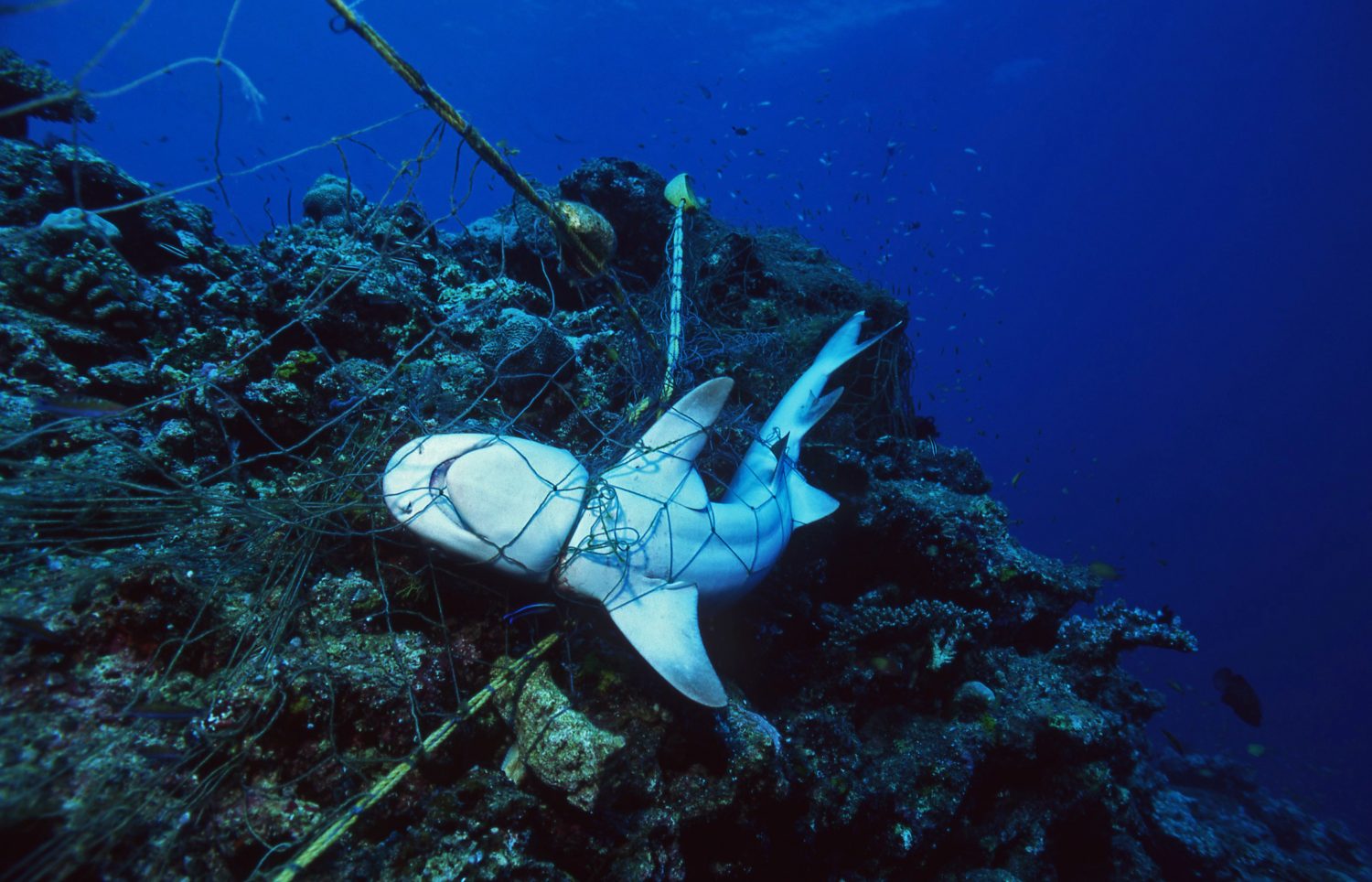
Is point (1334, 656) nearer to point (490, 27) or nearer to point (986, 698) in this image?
point (986, 698)

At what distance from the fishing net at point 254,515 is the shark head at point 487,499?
0.17 metres

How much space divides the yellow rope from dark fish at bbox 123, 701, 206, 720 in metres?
0.74

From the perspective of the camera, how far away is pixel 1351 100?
64438 mm

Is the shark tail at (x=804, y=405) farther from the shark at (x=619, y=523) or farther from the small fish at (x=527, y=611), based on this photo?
the small fish at (x=527, y=611)

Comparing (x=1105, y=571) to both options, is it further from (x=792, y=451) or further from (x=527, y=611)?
(x=527, y=611)

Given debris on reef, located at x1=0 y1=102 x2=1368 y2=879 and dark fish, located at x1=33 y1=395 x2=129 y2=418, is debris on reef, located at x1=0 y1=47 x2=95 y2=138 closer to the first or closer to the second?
debris on reef, located at x1=0 y1=102 x2=1368 y2=879

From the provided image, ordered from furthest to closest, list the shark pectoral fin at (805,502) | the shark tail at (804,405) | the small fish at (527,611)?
the shark tail at (804,405) < the shark pectoral fin at (805,502) < the small fish at (527,611)

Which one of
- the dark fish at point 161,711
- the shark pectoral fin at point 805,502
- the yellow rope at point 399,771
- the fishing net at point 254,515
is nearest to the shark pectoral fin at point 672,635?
the fishing net at point 254,515

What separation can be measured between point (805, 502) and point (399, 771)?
3.43 meters

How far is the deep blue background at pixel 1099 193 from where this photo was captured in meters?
58.3

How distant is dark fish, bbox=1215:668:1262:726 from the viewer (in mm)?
9250

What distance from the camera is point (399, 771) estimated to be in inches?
95.6

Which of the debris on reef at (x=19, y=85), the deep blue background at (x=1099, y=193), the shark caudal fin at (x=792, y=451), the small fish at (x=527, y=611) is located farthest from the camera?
the deep blue background at (x=1099, y=193)

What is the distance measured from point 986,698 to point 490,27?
341 ft
